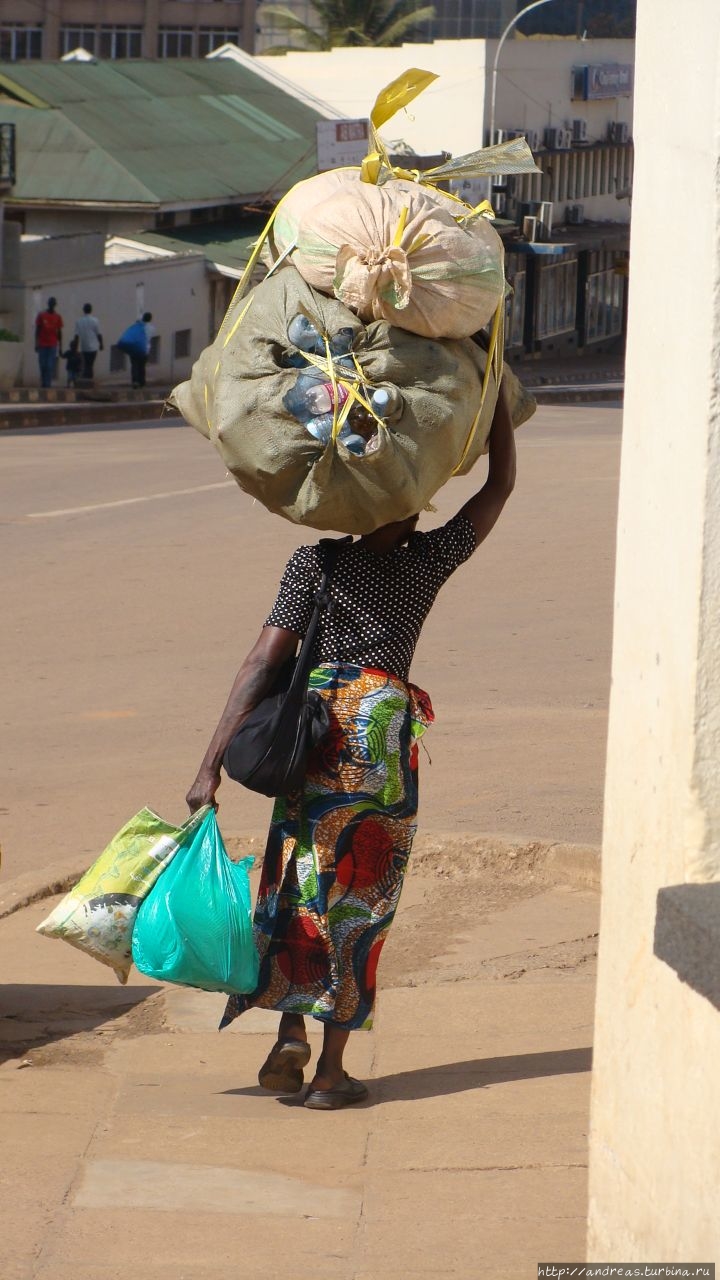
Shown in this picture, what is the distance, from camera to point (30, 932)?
5742mm

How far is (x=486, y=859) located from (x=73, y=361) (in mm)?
27896

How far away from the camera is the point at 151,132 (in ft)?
139

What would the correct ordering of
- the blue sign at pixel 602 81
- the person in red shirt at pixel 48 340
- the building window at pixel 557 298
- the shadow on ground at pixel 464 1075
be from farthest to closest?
1. the blue sign at pixel 602 81
2. the building window at pixel 557 298
3. the person in red shirt at pixel 48 340
4. the shadow on ground at pixel 464 1075

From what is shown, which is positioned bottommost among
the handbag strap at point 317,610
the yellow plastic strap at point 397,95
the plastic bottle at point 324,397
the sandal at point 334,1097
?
the sandal at point 334,1097

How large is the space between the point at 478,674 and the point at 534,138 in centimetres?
4250

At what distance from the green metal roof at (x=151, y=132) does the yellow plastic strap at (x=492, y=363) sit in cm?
3303

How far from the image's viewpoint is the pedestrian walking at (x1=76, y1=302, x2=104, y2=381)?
107 ft

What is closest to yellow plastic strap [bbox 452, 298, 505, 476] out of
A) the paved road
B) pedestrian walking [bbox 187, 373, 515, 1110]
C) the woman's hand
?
pedestrian walking [bbox 187, 373, 515, 1110]

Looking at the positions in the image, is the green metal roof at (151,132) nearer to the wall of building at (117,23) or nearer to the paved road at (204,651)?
the wall of building at (117,23)

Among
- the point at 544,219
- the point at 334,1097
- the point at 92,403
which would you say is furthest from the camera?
the point at 544,219

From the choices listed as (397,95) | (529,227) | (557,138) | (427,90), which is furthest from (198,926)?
(557,138)

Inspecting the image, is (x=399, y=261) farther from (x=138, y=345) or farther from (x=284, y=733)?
(x=138, y=345)

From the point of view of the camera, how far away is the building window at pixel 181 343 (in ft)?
126

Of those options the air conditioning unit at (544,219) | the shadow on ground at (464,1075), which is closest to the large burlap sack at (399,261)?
the shadow on ground at (464,1075)
